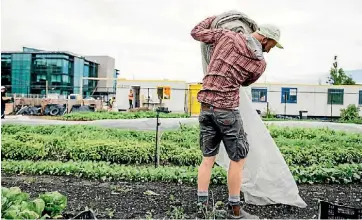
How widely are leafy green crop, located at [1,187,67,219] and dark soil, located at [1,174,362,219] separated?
0.63ft


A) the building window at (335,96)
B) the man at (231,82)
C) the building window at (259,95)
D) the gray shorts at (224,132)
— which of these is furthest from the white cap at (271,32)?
the building window at (335,96)

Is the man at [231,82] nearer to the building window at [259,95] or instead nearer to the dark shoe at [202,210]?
the dark shoe at [202,210]

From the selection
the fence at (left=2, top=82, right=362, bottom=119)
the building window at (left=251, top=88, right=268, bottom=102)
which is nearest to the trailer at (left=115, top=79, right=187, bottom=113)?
the fence at (left=2, top=82, right=362, bottom=119)

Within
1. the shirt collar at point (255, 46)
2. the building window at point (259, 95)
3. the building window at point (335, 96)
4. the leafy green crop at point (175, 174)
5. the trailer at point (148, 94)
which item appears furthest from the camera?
the building window at point (259, 95)

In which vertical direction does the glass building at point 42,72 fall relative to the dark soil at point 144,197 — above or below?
above

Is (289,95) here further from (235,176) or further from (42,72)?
(235,176)

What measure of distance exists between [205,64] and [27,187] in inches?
62.8

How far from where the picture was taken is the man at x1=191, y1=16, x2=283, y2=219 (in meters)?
2.37

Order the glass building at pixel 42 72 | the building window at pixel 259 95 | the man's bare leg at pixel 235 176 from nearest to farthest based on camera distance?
the man's bare leg at pixel 235 176 → the glass building at pixel 42 72 → the building window at pixel 259 95

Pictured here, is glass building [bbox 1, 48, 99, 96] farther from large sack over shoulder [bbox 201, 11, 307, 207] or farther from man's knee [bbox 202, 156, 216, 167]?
man's knee [bbox 202, 156, 216, 167]

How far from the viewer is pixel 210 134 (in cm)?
246

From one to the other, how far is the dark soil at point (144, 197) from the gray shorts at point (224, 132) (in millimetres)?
394

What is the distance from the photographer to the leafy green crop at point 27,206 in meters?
1.83

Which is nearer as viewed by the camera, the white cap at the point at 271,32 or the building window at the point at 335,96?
the white cap at the point at 271,32
